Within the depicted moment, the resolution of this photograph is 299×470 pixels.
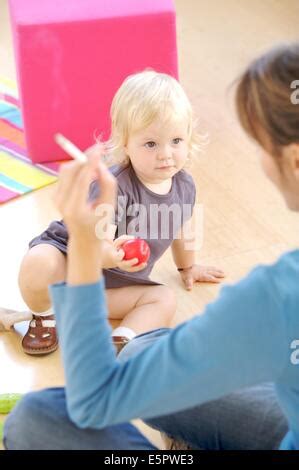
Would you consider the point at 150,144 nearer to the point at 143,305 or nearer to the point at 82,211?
Answer: the point at 143,305

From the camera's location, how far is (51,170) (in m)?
2.40

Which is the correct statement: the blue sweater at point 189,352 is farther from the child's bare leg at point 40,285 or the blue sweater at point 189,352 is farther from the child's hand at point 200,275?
the child's hand at point 200,275

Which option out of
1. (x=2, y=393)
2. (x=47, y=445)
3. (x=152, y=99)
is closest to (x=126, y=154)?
(x=152, y=99)

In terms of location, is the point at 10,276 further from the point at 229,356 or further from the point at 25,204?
the point at 229,356

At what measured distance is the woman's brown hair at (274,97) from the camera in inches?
39.1

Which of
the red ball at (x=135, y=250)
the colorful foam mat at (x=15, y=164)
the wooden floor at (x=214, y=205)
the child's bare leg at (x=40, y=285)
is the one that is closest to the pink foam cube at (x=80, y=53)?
the colorful foam mat at (x=15, y=164)

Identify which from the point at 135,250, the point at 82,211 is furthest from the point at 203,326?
the point at 135,250

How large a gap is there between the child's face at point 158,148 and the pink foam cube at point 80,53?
55cm

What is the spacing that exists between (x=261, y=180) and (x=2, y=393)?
96cm

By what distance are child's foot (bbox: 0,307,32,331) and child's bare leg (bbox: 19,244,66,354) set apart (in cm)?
4

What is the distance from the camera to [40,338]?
1811mm

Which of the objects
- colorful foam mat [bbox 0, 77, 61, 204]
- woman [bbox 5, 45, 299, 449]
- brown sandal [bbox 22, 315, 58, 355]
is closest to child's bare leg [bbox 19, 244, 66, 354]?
brown sandal [bbox 22, 315, 58, 355]

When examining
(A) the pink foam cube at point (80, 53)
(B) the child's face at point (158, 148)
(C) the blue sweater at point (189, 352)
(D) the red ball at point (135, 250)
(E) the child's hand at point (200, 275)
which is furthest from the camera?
(A) the pink foam cube at point (80, 53)

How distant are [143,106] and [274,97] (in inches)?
32.5
